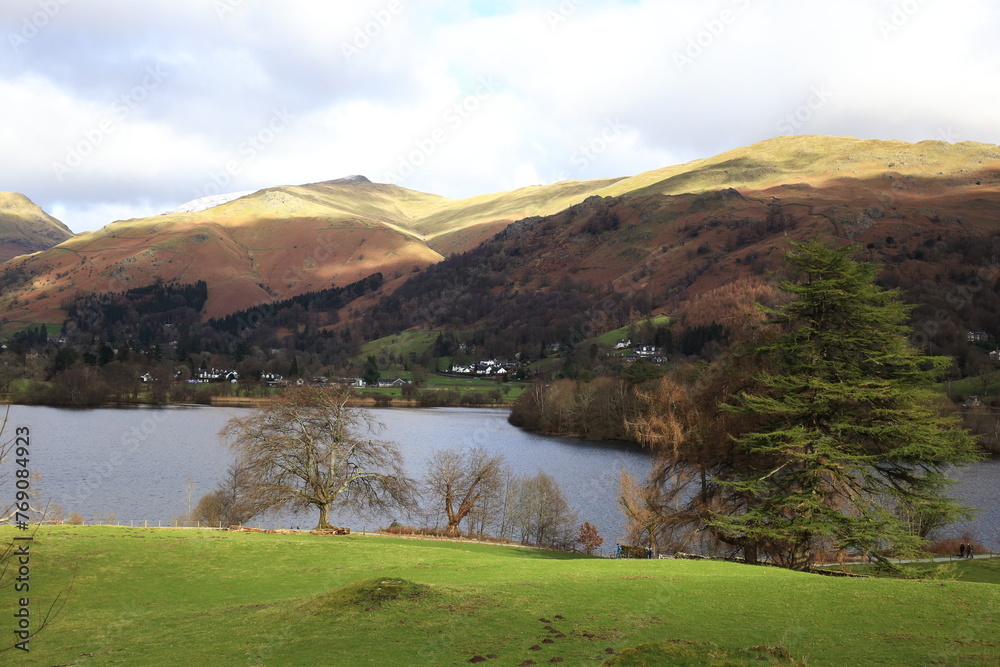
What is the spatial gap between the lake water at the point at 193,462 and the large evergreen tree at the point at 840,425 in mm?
21625

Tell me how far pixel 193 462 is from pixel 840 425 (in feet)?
210

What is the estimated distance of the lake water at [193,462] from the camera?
2108 inches

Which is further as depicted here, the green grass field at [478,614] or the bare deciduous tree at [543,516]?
the bare deciduous tree at [543,516]

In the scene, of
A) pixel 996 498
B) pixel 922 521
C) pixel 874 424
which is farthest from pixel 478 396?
pixel 874 424

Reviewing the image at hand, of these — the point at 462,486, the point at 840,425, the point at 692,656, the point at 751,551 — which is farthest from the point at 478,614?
the point at 462,486

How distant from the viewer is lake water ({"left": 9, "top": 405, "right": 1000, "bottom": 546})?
2108 inches

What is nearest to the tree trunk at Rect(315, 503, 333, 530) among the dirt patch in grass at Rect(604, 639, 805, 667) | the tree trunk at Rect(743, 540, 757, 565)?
the tree trunk at Rect(743, 540, 757, 565)

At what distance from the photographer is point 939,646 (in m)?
13.3

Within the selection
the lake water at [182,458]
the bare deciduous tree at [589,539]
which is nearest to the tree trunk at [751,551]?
the lake water at [182,458]

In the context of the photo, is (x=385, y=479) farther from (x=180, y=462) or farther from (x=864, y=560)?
(x=180, y=462)

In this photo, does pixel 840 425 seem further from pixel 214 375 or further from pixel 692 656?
pixel 214 375

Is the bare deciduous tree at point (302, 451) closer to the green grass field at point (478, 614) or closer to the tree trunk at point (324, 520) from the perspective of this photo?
the tree trunk at point (324, 520)

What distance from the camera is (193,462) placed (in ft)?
237

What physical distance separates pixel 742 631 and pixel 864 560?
2638 cm
